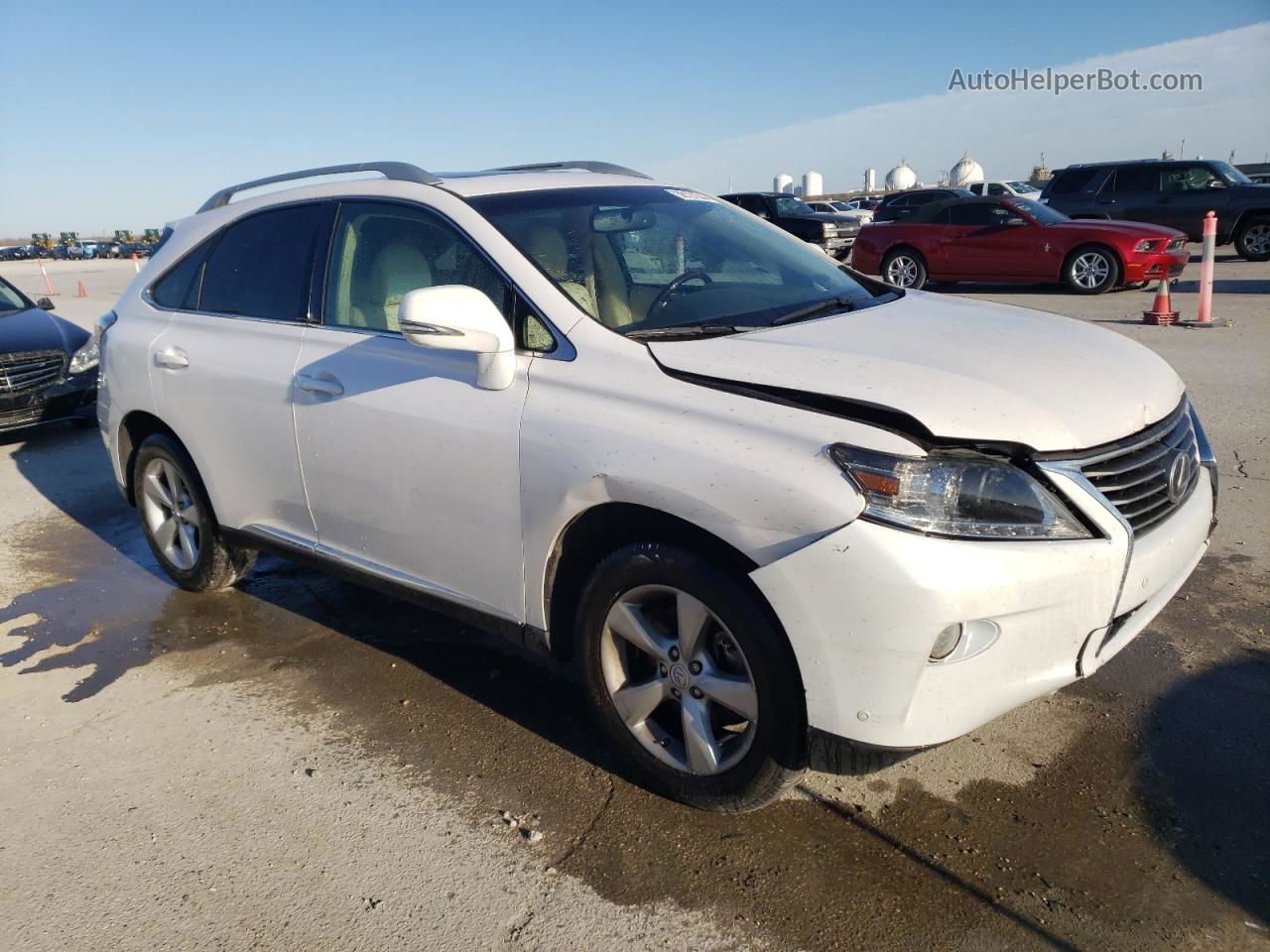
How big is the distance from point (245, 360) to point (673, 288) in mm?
1833

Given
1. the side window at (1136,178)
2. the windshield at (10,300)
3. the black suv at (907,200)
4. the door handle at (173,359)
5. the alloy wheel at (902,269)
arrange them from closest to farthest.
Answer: the door handle at (173,359) < the windshield at (10,300) < the alloy wheel at (902,269) < the side window at (1136,178) < the black suv at (907,200)

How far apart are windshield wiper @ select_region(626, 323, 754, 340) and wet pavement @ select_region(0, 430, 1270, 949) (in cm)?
139

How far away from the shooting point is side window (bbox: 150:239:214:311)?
14.9 ft

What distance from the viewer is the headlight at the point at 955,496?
2.36 m

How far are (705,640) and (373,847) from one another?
45.2 inches

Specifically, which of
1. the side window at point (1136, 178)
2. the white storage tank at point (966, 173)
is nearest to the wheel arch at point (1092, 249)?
the side window at point (1136, 178)

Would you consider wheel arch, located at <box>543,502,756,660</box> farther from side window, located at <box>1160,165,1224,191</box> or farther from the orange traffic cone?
side window, located at <box>1160,165,1224,191</box>

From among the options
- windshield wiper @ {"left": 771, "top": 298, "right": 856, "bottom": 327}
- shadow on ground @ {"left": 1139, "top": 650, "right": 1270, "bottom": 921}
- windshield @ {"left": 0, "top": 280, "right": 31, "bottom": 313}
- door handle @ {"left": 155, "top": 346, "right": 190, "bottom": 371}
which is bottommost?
shadow on ground @ {"left": 1139, "top": 650, "right": 1270, "bottom": 921}

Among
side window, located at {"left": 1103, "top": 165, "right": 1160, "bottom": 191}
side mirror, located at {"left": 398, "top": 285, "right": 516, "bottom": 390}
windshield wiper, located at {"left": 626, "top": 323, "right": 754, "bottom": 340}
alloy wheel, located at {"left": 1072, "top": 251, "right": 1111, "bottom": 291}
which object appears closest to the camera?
side mirror, located at {"left": 398, "top": 285, "right": 516, "bottom": 390}

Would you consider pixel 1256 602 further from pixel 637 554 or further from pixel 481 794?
pixel 481 794

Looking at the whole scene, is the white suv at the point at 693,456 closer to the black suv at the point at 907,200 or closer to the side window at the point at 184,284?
the side window at the point at 184,284

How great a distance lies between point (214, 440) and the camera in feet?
13.9

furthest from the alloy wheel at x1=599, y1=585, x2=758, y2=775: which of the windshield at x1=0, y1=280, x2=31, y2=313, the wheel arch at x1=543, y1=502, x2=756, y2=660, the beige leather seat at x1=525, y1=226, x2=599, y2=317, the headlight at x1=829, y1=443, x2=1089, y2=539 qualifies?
the windshield at x1=0, y1=280, x2=31, y2=313

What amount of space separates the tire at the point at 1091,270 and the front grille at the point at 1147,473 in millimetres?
12474
